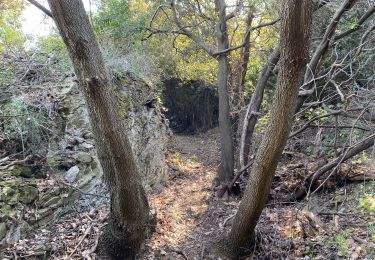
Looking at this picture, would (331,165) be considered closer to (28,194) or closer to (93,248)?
(93,248)

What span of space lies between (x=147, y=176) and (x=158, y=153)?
857mm

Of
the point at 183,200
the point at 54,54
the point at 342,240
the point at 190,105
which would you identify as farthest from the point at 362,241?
the point at 190,105

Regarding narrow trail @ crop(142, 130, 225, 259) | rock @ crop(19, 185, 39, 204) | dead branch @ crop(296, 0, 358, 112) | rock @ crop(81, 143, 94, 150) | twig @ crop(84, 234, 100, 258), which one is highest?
dead branch @ crop(296, 0, 358, 112)

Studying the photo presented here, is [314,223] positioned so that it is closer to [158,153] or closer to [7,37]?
[158,153]

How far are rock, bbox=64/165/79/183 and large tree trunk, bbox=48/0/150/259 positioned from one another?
116 centimetres

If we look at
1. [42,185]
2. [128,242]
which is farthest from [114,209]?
[42,185]

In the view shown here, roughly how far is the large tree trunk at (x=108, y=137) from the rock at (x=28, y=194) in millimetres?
1032

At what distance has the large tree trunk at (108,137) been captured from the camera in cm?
309

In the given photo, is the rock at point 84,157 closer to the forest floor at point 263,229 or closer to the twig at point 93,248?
the forest floor at point 263,229

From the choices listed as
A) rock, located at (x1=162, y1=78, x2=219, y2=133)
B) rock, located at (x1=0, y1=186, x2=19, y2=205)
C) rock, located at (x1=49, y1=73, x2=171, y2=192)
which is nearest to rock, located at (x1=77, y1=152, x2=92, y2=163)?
rock, located at (x1=49, y1=73, x2=171, y2=192)

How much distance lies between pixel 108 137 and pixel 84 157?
1.89 metres

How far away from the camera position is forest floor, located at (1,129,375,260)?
142 inches

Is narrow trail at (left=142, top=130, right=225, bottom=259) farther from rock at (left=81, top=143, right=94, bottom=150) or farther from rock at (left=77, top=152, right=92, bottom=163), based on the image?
rock at (left=81, top=143, right=94, bottom=150)

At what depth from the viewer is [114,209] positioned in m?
3.80
